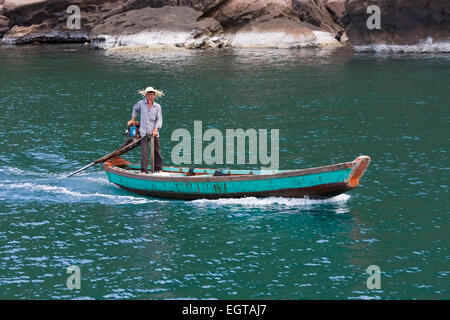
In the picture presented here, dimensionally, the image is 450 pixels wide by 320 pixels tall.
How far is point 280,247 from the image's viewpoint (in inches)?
830

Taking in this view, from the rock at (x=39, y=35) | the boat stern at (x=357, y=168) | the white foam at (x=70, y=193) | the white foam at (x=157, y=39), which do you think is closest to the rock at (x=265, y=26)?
the white foam at (x=157, y=39)

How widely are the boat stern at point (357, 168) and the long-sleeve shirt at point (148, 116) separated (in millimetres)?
7709

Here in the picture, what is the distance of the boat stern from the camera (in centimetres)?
2284

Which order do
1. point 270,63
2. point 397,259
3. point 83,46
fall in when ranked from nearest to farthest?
point 397,259 → point 270,63 → point 83,46

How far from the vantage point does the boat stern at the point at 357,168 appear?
2284 cm

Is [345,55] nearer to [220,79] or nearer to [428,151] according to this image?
[220,79]

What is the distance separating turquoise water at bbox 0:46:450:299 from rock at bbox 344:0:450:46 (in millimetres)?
27131

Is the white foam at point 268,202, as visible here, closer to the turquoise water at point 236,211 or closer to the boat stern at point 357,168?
the turquoise water at point 236,211

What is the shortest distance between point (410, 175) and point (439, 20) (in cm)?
5323

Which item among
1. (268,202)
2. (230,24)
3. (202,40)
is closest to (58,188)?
(268,202)

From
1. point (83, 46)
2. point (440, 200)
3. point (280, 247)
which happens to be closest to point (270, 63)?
point (83, 46)

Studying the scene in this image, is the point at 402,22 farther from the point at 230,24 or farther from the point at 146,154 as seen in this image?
the point at 146,154

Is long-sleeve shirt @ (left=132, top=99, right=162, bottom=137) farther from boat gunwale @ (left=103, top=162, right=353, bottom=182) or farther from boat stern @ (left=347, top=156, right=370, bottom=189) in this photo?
boat stern @ (left=347, top=156, right=370, bottom=189)

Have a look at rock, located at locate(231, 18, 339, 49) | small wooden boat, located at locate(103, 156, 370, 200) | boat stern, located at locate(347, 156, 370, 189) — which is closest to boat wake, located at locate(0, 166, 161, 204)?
small wooden boat, located at locate(103, 156, 370, 200)
